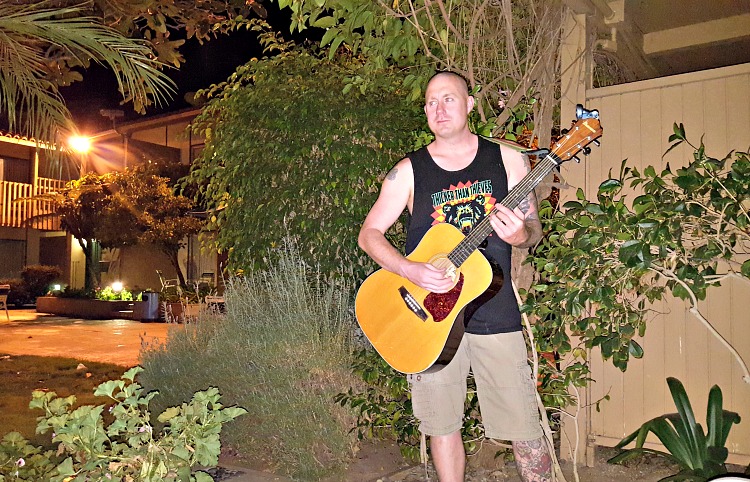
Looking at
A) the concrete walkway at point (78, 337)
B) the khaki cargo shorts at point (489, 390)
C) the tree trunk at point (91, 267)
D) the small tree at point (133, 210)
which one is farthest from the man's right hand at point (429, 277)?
the tree trunk at point (91, 267)

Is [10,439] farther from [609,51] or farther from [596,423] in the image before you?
[609,51]

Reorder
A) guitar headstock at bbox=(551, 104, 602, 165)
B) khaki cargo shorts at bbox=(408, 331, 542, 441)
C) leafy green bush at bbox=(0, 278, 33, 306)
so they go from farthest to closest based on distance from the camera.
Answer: leafy green bush at bbox=(0, 278, 33, 306), khaki cargo shorts at bbox=(408, 331, 542, 441), guitar headstock at bbox=(551, 104, 602, 165)

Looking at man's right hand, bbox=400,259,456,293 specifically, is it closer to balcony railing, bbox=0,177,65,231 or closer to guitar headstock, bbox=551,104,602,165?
guitar headstock, bbox=551,104,602,165

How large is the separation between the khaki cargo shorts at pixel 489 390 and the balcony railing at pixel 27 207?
18.2 meters

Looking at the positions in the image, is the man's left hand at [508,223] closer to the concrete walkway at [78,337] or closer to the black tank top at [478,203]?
the black tank top at [478,203]

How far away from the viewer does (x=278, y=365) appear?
147 inches

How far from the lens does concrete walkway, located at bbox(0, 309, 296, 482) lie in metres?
8.65

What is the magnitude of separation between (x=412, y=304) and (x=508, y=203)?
1.81ft

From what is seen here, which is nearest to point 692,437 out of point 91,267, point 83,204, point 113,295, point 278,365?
point 278,365

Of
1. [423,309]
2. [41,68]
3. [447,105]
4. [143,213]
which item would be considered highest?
[143,213]

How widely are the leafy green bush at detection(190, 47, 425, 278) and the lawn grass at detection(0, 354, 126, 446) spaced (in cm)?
194

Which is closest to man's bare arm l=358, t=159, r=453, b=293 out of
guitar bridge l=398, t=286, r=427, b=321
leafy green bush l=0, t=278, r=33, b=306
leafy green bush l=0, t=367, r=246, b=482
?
guitar bridge l=398, t=286, r=427, b=321

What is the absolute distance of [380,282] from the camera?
2633 mm

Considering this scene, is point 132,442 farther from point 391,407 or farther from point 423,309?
point 391,407
